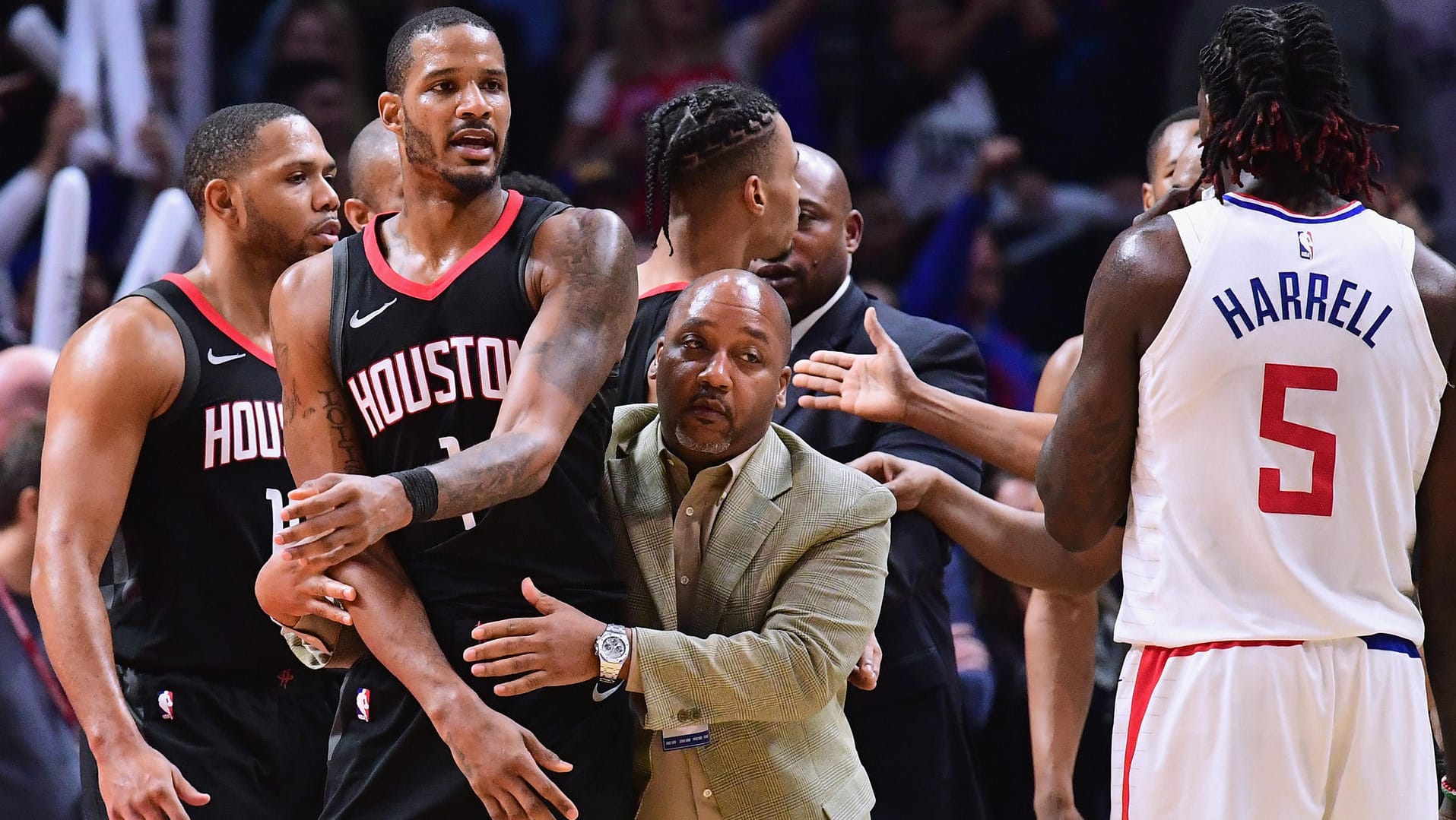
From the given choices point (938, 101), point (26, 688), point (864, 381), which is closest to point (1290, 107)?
point (864, 381)

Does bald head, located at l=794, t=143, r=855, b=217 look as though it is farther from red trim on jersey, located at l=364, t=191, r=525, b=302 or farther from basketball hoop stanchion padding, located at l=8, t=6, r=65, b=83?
basketball hoop stanchion padding, located at l=8, t=6, r=65, b=83

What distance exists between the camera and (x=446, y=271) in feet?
10.0

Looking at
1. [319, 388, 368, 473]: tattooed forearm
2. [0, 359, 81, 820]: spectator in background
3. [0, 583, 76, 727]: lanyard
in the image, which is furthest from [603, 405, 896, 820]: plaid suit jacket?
[0, 583, 76, 727]: lanyard

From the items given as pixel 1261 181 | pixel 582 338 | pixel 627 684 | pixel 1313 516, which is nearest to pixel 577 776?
pixel 627 684

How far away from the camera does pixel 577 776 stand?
2.97 m

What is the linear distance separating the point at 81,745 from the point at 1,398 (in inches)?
106

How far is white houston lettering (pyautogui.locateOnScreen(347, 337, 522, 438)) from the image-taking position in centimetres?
298

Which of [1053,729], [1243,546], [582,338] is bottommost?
[1053,729]

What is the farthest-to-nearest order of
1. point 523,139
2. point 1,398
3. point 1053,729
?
point 523,139 < point 1,398 < point 1053,729

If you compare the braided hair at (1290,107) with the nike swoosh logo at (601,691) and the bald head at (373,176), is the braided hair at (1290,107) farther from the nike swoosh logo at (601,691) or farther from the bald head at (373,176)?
the bald head at (373,176)

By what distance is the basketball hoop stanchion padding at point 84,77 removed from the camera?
7.84m

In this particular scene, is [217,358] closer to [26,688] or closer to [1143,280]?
[26,688]

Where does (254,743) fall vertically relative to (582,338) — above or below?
below

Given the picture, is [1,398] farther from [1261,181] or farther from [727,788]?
[1261,181]
